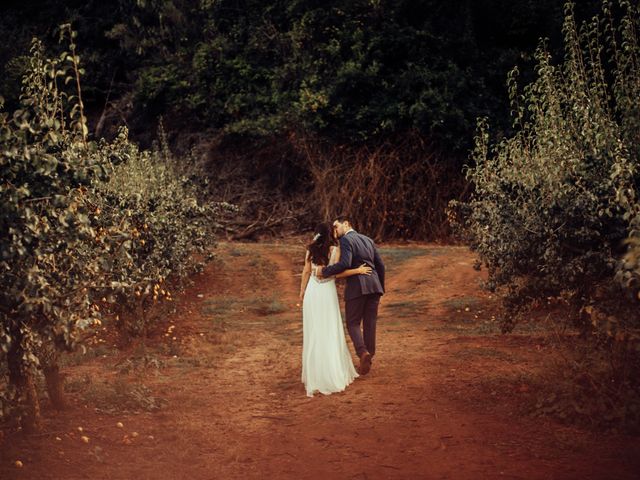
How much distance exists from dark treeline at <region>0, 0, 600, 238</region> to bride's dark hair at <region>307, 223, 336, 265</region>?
13430mm

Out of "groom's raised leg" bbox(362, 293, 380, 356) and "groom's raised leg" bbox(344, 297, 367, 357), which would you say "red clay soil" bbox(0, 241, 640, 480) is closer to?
"groom's raised leg" bbox(344, 297, 367, 357)

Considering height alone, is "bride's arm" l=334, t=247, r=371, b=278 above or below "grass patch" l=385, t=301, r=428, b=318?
above

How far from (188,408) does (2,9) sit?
25145mm

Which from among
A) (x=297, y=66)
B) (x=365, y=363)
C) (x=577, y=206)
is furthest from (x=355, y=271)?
(x=297, y=66)

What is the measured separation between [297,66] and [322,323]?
16.8 m

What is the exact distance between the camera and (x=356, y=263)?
29.9 feet

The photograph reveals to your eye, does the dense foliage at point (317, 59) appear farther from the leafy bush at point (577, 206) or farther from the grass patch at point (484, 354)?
the leafy bush at point (577, 206)

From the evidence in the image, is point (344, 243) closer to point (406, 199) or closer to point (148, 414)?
point (148, 414)

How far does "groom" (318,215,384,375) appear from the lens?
355 inches

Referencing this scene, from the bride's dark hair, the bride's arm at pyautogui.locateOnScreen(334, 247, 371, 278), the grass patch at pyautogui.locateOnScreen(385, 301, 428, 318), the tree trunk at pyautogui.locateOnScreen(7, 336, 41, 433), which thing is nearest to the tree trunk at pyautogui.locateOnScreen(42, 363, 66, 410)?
the tree trunk at pyautogui.locateOnScreen(7, 336, 41, 433)

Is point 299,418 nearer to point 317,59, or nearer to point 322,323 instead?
point 322,323

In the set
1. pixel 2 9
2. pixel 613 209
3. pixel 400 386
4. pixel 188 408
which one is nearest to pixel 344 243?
pixel 400 386

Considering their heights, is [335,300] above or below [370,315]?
above

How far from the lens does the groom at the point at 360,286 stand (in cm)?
902
